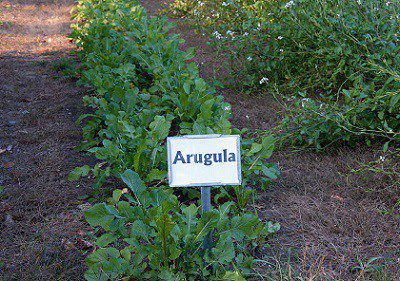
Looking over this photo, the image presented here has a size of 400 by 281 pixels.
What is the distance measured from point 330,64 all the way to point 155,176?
230cm

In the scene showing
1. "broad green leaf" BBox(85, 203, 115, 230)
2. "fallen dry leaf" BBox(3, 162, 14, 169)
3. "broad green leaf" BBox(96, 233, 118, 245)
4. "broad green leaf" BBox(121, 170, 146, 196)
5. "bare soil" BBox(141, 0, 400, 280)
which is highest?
"broad green leaf" BBox(121, 170, 146, 196)

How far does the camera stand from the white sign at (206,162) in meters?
1.92

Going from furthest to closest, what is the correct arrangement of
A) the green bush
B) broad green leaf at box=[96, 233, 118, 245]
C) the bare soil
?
the green bush → the bare soil → broad green leaf at box=[96, 233, 118, 245]

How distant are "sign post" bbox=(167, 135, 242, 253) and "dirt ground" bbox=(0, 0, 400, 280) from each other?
552mm

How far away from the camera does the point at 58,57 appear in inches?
259

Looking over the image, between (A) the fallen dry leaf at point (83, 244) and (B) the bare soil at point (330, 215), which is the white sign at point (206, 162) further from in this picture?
(A) the fallen dry leaf at point (83, 244)

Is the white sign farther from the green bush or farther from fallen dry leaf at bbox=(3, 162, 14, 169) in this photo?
fallen dry leaf at bbox=(3, 162, 14, 169)

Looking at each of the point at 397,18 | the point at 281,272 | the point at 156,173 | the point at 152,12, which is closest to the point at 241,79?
the point at 397,18

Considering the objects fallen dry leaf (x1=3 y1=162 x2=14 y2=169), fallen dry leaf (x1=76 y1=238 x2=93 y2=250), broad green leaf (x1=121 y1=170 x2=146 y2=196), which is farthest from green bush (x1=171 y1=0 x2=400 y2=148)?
fallen dry leaf (x1=3 y1=162 x2=14 y2=169)

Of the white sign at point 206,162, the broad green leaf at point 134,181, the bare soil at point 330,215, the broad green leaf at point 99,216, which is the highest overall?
the white sign at point 206,162

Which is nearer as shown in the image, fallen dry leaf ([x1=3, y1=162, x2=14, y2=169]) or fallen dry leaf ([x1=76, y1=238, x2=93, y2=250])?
fallen dry leaf ([x1=76, y1=238, x2=93, y2=250])

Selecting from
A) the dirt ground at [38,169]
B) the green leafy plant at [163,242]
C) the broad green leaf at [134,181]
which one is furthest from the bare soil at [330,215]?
the dirt ground at [38,169]

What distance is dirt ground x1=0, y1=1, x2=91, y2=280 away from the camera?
2.43 meters

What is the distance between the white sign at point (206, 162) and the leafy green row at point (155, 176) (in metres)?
0.16
